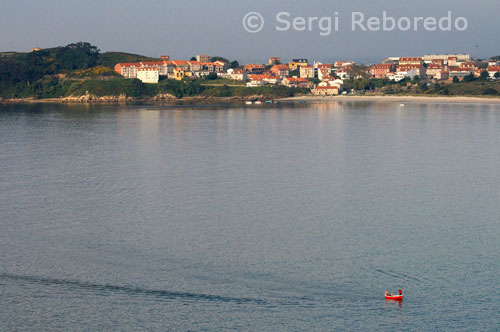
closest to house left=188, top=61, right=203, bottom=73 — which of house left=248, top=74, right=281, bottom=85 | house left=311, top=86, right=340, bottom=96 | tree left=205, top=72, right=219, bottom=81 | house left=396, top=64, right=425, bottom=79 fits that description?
tree left=205, top=72, right=219, bottom=81

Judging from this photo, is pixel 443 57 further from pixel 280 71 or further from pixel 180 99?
pixel 180 99

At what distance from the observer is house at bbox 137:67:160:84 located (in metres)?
83.8

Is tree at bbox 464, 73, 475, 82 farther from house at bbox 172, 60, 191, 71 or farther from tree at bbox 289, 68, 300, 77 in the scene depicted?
house at bbox 172, 60, 191, 71

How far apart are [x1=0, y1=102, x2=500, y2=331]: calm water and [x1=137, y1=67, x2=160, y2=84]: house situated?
56.8 metres

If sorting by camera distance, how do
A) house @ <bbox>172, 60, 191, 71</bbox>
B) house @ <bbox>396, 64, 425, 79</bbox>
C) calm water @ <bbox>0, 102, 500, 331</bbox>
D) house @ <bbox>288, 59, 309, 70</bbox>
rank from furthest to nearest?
house @ <bbox>288, 59, 309, 70</bbox>, house @ <bbox>172, 60, 191, 71</bbox>, house @ <bbox>396, 64, 425, 79</bbox>, calm water @ <bbox>0, 102, 500, 331</bbox>

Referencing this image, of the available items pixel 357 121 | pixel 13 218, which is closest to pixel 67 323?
pixel 13 218

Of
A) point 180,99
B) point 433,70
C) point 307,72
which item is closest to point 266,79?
point 307,72

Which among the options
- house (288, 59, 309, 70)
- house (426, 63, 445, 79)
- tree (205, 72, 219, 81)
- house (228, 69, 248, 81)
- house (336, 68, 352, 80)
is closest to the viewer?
tree (205, 72, 219, 81)

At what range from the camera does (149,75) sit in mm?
84312

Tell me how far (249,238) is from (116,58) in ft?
294

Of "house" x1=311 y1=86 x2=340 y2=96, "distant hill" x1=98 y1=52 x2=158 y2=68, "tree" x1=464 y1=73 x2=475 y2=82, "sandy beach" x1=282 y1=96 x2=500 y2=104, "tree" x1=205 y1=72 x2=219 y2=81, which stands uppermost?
"distant hill" x1=98 y1=52 x2=158 y2=68

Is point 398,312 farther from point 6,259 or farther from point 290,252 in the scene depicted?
point 6,259

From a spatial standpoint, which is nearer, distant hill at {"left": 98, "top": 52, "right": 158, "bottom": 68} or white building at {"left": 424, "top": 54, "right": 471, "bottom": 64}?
distant hill at {"left": 98, "top": 52, "right": 158, "bottom": 68}

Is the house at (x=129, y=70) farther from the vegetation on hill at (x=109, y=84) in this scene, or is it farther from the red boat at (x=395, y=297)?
the red boat at (x=395, y=297)
